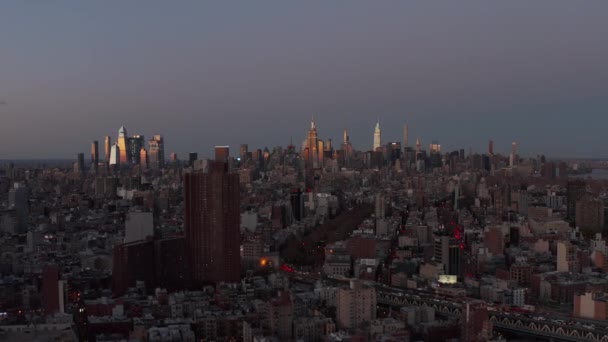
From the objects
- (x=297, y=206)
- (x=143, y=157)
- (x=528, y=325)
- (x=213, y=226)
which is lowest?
(x=528, y=325)

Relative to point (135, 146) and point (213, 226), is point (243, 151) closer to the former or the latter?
point (135, 146)

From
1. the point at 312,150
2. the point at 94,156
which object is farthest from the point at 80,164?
the point at 312,150

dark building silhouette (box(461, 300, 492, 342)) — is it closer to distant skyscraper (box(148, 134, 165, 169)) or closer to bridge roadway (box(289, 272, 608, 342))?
bridge roadway (box(289, 272, 608, 342))

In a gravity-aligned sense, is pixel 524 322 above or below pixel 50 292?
below

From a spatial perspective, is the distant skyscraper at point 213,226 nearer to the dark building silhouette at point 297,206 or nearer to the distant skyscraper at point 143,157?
the dark building silhouette at point 297,206

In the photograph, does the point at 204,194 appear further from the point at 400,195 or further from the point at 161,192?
the point at 400,195

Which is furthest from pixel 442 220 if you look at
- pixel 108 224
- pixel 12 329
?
pixel 12 329
